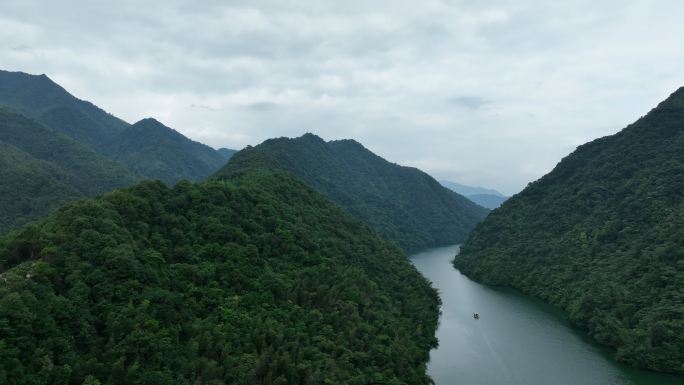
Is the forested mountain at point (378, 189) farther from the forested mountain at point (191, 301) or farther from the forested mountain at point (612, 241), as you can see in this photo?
the forested mountain at point (191, 301)

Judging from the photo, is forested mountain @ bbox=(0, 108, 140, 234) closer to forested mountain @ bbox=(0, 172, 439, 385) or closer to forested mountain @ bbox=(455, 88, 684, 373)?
forested mountain @ bbox=(0, 172, 439, 385)

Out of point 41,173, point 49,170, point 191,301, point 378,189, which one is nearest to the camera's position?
point 191,301

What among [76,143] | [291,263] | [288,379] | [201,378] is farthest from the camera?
→ [76,143]

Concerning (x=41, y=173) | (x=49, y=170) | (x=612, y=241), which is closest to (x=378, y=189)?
(x=49, y=170)

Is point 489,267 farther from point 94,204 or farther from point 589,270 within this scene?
point 94,204

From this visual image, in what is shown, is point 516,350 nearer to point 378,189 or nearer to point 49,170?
point 49,170

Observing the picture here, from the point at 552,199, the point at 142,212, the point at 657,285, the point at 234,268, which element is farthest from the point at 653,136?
the point at 142,212

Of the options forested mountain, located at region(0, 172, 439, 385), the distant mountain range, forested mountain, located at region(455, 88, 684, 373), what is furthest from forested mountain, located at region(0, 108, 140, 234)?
forested mountain, located at region(455, 88, 684, 373)
